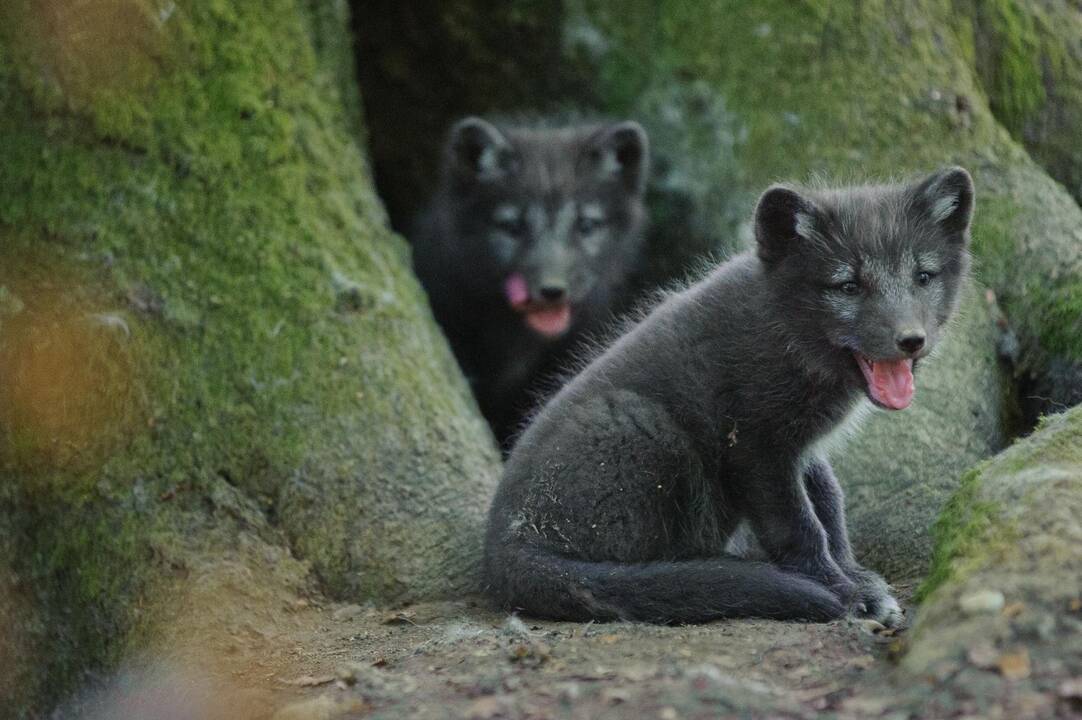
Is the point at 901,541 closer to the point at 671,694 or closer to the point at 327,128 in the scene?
the point at 671,694

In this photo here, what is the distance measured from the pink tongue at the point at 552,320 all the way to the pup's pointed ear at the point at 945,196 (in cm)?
367

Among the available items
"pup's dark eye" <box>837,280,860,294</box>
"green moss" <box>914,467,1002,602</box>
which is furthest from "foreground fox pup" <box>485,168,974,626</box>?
"green moss" <box>914,467,1002,602</box>

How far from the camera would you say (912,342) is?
4480 mm

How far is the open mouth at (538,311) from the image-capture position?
323 inches

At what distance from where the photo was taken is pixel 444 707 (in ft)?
12.2

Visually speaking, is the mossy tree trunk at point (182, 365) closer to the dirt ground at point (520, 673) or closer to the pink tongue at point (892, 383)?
the dirt ground at point (520, 673)

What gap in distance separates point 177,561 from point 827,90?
164 inches

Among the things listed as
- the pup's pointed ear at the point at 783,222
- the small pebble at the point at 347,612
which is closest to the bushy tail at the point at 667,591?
the small pebble at the point at 347,612

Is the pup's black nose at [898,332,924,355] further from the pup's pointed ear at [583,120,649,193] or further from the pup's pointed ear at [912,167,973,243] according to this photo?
the pup's pointed ear at [583,120,649,193]

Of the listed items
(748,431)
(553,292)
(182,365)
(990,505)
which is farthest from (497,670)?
(553,292)

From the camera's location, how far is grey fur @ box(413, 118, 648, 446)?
26.6ft

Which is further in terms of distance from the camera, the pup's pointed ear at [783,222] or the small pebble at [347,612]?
the small pebble at [347,612]

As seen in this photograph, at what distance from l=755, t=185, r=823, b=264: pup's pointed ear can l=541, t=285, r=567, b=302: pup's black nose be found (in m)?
3.11

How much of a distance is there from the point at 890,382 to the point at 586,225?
12.7 ft
